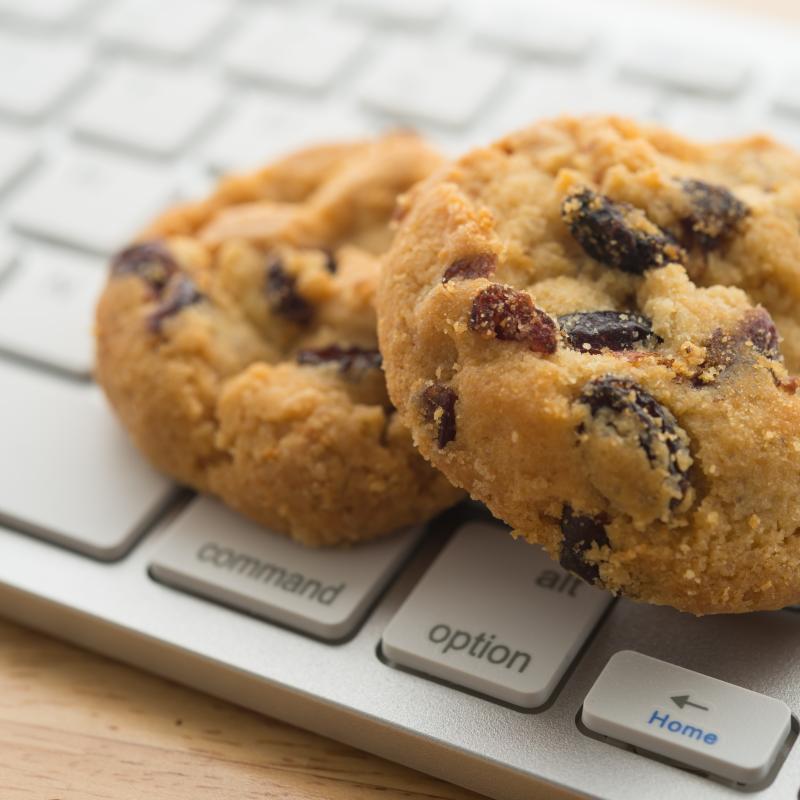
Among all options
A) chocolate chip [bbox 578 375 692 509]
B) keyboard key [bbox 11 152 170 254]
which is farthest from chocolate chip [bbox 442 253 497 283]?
keyboard key [bbox 11 152 170 254]

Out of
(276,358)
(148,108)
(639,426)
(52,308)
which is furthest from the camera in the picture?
(148,108)

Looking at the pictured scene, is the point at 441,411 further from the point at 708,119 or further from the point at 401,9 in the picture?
the point at 401,9

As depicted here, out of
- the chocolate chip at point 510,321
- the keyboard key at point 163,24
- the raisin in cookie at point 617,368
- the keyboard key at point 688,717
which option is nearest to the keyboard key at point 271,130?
the keyboard key at point 163,24

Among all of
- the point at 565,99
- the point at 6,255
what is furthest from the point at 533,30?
the point at 6,255

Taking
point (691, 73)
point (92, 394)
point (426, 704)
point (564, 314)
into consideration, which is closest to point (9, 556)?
point (92, 394)

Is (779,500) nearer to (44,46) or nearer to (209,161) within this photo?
(209,161)

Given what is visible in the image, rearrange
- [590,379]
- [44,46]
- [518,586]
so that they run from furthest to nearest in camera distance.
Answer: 1. [44,46]
2. [518,586]
3. [590,379]

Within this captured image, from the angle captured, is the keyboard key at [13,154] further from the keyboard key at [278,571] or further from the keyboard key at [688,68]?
the keyboard key at [688,68]
